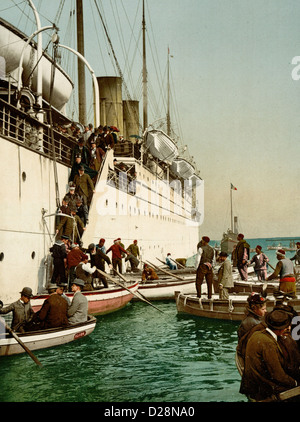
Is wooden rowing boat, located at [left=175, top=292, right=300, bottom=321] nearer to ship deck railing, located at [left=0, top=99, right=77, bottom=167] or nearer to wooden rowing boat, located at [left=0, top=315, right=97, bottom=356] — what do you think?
wooden rowing boat, located at [left=0, top=315, right=97, bottom=356]

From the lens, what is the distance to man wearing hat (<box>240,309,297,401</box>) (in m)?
5.69

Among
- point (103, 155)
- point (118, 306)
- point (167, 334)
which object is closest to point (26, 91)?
point (103, 155)

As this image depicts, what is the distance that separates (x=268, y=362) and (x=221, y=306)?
9.65 meters

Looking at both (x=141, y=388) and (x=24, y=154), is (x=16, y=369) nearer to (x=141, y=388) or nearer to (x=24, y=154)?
(x=141, y=388)

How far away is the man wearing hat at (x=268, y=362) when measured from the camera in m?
5.69

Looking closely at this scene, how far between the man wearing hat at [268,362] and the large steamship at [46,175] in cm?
1015

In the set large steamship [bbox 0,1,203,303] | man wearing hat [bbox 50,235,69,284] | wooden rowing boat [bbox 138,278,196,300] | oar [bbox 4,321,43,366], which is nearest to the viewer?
oar [bbox 4,321,43,366]

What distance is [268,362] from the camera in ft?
18.8

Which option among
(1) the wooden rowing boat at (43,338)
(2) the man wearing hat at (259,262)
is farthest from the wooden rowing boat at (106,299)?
(2) the man wearing hat at (259,262)

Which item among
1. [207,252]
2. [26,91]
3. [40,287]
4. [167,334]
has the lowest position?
[167,334]

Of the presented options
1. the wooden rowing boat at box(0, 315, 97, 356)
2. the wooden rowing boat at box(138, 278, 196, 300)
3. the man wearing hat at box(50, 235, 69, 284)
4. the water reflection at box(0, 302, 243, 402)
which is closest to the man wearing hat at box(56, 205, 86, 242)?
the man wearing hat at box(50, 235, 69, 284)

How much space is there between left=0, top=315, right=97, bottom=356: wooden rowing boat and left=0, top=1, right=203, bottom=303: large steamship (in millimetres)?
3252

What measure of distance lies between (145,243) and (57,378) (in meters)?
24.2
